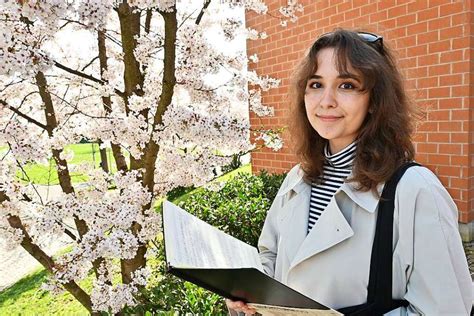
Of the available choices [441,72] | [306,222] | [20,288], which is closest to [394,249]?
[306,222]

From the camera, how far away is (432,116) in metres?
4.53

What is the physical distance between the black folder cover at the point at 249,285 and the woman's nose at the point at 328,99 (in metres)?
0.60

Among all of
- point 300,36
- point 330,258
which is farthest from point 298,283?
point 300,36

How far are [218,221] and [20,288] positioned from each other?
440 centimetres

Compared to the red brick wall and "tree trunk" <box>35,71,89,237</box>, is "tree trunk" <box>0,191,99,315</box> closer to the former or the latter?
"tree trunk" <box>35,71,89,237</box>

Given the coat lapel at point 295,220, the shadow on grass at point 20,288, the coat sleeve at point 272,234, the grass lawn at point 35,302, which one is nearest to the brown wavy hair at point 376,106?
the coat lapel at point 295,220

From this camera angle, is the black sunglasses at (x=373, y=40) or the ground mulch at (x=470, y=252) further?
the ground mulch at (x=470, y=252)

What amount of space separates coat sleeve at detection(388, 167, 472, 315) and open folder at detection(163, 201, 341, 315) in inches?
10.8

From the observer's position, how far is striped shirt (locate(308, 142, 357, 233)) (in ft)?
4.72

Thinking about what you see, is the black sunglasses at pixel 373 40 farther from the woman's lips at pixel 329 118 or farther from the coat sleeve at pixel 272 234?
the coat sleeve at pixel 272 234

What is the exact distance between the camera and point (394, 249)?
46.5 inches

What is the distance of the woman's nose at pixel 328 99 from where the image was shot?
1.35m

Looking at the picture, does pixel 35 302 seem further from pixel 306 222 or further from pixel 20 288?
pixel 306 222

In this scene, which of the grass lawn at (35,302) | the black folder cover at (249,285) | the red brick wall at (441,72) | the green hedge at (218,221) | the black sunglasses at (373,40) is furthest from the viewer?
→ the grass lawn at (35,302)
